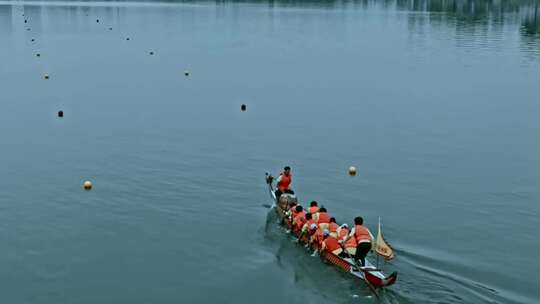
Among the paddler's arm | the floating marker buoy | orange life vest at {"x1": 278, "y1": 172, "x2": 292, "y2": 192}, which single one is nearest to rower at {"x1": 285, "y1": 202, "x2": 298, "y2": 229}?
orange life vest at {"x1": 278, "y1": 172, "x2": 292, "y2": 192}

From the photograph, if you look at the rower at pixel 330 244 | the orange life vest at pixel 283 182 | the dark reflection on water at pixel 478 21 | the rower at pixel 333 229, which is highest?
the dark reflection on water at pixel 478 21

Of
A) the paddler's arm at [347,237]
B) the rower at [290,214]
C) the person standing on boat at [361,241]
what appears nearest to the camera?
the person standing on boat at [361,241]

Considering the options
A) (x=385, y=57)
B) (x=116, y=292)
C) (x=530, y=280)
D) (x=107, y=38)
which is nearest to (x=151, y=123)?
(x=116, y=292)

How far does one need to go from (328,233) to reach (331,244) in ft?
2.03

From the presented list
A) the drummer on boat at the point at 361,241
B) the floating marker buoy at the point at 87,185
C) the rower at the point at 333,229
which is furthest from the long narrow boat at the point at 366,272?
the floating marker buoy at the point at 87,185

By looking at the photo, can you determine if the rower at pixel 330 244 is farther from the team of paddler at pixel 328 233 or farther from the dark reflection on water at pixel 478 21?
the dark reflection on water at pixel 478 21

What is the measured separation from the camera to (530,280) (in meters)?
31.9

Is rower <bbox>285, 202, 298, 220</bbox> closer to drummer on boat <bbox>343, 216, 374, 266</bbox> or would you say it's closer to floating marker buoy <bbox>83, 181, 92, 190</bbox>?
drummer on boat <bbox>343, 216, 374, 266</bbox>

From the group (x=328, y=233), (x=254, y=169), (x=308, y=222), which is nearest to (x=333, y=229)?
(x=328, y=233)

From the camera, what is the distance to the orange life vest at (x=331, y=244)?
31.9m

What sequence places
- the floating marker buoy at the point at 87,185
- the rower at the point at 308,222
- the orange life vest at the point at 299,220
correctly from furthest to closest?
1. the floating marker buoy at the point at 87,185
2. the orange life vest at the point at 299,220
3. the rower at the point at 308,222

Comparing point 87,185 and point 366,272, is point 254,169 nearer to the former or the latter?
point 87,185

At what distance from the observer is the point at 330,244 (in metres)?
32.1

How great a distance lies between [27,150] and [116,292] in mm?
25493
